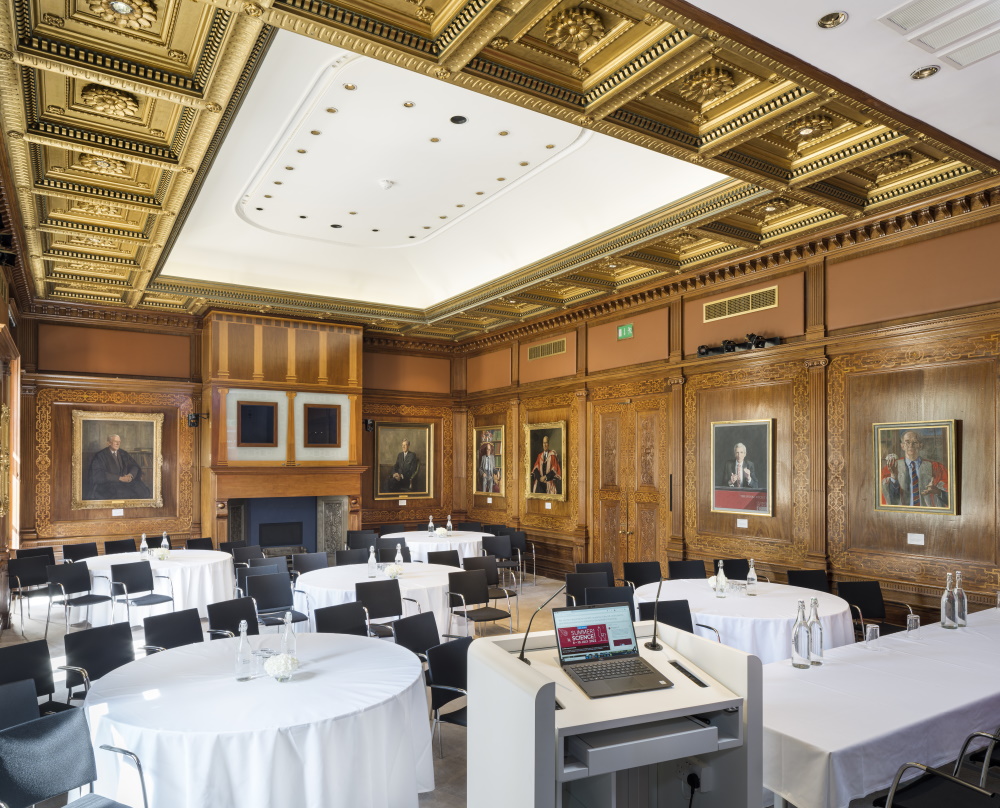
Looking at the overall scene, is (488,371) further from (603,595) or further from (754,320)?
(603,595)

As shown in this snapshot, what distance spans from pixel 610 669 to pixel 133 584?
6.65 metres

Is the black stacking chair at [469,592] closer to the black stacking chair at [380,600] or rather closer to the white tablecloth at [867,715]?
the black stacking chair at [380,600]

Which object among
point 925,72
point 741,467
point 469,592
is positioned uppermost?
point 925,72

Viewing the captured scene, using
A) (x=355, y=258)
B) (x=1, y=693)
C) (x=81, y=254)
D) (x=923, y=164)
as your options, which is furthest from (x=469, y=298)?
(x=1, y=693)

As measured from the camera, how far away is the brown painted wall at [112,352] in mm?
10953

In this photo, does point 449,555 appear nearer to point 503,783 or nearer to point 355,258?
point 355,258

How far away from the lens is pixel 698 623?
18.1 ft

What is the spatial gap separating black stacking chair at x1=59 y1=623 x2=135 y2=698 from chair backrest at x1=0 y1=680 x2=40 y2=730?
36.1 inches

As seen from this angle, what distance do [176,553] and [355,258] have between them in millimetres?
4891

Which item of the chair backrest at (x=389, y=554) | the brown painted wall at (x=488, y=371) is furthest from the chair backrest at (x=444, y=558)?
the brown painted wall at (x=488, y=371)

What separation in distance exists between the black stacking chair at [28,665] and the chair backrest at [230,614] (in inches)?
49.8

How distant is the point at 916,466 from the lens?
22.2ft

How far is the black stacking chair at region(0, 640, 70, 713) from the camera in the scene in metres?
4.06

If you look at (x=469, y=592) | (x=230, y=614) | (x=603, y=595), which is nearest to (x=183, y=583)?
(x=230, y=614)
